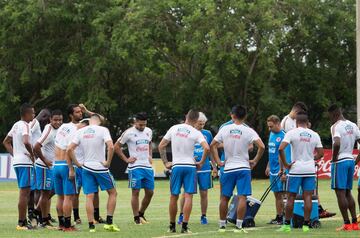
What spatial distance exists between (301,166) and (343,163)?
0.95 m

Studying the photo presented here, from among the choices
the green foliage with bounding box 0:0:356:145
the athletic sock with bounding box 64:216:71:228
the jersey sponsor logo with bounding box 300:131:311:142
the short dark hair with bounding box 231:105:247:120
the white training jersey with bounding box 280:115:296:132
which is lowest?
the athletic sock with bounding box 64:216:71:228

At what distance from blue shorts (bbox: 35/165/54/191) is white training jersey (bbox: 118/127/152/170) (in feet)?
5.06

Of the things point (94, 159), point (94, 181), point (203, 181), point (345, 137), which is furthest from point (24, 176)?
point (345, 137)

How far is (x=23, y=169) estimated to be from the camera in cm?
1964

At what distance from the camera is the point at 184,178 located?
1883cm

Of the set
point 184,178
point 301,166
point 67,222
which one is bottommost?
point 67,222

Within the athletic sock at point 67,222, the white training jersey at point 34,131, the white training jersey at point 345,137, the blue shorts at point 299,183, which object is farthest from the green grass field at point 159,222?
the white training jersey at point 34,131

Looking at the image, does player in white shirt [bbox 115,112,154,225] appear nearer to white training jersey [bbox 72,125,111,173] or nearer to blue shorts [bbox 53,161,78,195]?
blue shorts [bbox 53,161,78,195]

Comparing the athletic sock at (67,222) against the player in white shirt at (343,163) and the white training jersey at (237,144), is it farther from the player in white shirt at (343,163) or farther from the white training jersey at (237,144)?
the player in white shirt at (343,163)

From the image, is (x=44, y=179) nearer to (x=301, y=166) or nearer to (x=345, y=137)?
(x=301, y=166)

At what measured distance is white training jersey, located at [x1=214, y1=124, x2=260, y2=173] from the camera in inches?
728

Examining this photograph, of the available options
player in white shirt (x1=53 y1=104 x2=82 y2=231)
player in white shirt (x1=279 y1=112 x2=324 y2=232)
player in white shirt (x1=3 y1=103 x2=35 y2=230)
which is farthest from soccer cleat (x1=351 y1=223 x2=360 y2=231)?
player in white shirt (x1=3 y1=103 x2=35 y2=230)

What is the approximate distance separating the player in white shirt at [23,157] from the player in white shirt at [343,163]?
5.42 meters

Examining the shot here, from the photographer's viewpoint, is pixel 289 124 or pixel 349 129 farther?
pixel 289 124
